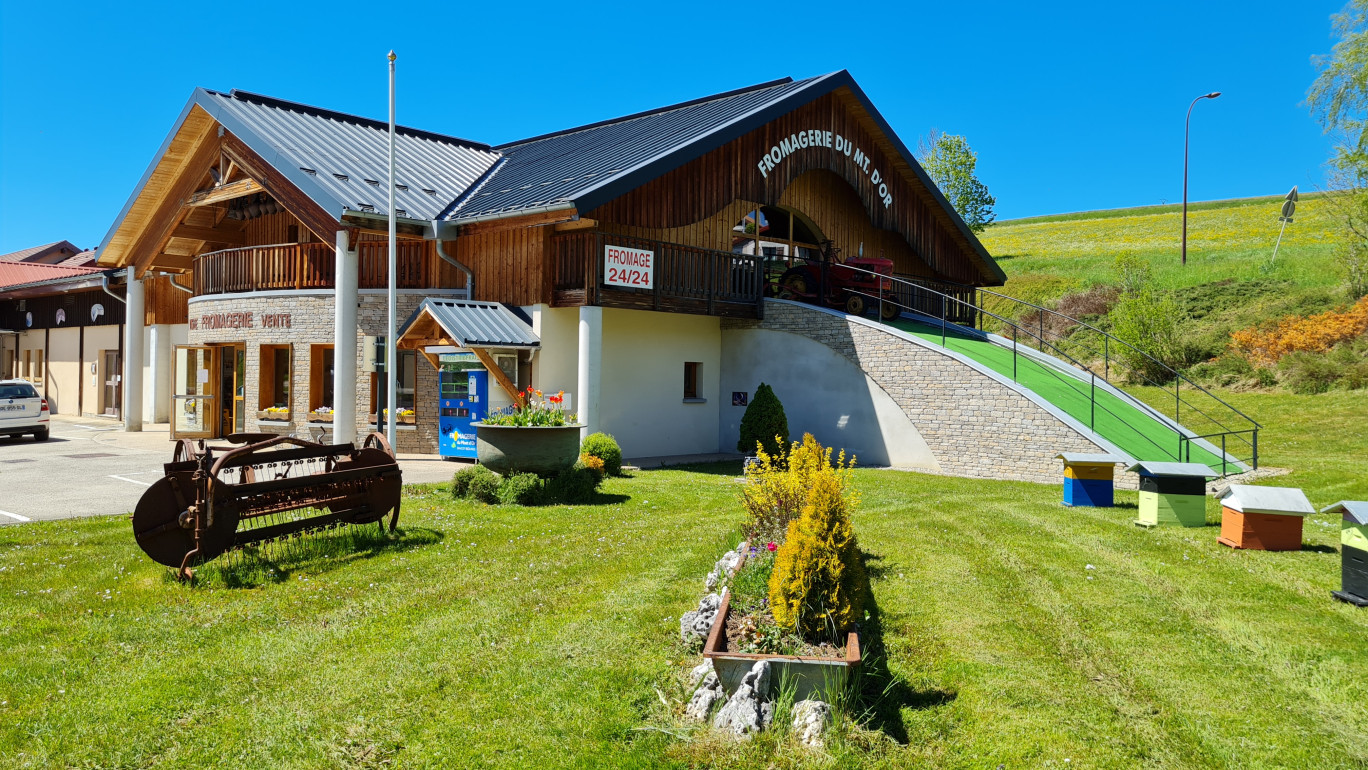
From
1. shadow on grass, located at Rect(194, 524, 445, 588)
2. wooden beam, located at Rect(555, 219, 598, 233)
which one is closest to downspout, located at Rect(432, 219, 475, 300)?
wooden beam, located at Rect(555, 219, 598, 233)

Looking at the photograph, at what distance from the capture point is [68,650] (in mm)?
5789

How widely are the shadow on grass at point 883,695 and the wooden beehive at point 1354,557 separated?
385 centimetres

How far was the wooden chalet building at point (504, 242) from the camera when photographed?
17.3 m

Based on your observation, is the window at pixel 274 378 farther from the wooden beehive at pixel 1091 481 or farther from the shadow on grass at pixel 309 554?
the wooden beehive at pixel 1091 481

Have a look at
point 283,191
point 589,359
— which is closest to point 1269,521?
point 589,359

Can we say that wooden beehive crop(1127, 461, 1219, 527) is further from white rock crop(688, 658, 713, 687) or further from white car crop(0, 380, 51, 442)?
white car crop(0, 380, 51, 442)

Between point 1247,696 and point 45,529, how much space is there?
11.0 metres

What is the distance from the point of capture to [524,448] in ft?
38.5

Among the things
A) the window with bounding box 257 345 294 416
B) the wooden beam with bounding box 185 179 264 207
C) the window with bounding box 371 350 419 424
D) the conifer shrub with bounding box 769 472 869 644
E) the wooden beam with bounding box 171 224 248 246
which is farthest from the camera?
the wooden beam with bounding box 171 224 248 246

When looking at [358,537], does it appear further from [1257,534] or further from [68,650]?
[1257,534]

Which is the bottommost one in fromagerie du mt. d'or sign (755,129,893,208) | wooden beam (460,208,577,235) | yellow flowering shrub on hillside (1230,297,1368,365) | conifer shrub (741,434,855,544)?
conifer shrub (741,434,855,544)

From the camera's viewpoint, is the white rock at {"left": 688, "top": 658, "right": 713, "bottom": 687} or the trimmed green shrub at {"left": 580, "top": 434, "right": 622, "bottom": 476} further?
the trimmed green shrub at {"left": 580, "top": 434, "right": 622, "bottom": 476}

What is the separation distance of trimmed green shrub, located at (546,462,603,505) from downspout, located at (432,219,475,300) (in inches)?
283

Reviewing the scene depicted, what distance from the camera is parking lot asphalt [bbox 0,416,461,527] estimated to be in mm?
11406
